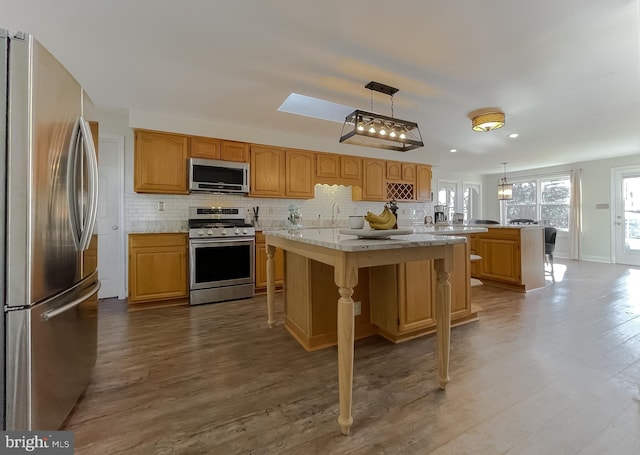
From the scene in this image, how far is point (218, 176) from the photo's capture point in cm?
377

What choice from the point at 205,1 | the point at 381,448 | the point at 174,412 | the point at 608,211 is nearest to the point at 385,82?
the point at 205,1

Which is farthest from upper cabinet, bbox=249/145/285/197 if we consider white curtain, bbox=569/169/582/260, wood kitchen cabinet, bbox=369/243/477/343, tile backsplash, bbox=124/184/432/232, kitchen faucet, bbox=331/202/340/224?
white curtain, bbox=569/169/582/260

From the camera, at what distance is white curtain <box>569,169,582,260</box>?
661cm

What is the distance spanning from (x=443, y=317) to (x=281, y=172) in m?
3.27

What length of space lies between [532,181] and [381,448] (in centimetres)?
885

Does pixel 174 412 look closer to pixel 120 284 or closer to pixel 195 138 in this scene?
pixel 120 284

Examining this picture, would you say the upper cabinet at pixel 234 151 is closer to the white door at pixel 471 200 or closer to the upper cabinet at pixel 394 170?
the upper cabinet at pixel 394 170

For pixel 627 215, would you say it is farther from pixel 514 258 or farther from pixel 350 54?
pixel 350 54

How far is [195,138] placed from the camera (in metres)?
3.70

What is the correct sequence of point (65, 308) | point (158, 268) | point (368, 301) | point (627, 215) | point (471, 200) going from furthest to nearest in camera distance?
point (471, 200) → point (627, 215) → point (158, 268) → point (368, 301) → point (65, 308)

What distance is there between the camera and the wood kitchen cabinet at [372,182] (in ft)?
16.6

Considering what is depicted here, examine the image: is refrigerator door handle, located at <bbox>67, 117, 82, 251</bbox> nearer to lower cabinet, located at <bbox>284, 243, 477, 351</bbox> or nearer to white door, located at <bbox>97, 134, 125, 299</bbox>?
lower cabinet, located at <bbox>284, 243, 477, 351</bbox>

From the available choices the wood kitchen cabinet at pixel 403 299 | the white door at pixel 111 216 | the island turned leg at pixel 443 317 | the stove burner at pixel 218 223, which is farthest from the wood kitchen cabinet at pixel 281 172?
the island turned leg at pixel 443 317

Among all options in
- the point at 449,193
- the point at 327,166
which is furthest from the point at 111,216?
the point at 449,193
